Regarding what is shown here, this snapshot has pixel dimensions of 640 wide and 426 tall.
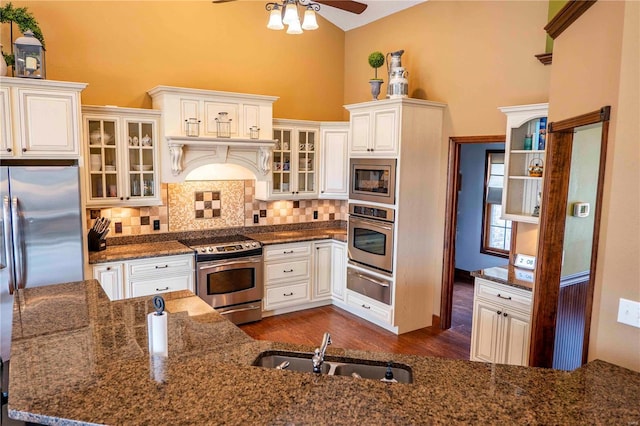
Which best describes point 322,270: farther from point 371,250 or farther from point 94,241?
point 94,241

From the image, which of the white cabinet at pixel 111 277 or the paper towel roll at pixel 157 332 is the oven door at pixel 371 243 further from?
the paper towel roll at pixel 157 332

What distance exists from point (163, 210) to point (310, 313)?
2.05 meters

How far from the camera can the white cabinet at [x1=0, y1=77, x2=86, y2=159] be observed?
11.1 feet

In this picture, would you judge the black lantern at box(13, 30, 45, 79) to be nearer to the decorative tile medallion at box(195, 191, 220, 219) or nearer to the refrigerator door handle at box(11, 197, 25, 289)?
the refrigerator door handle at box(11, 197, 25, 289)

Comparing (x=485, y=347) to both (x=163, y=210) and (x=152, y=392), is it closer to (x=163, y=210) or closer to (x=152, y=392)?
(x=152, y=392)

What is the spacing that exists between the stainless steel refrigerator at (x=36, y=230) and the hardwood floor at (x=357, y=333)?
6.31 ft

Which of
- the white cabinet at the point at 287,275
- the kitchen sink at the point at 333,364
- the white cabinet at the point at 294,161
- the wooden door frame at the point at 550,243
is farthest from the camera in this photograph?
the white cabinet at the point at 294,161

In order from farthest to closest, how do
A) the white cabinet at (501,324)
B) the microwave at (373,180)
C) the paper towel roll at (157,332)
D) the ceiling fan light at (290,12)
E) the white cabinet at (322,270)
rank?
the white cabinet at (322,270) < the microwave at (373,180) < the white cabinet at (501,324) < the ceiling fan light at (290,12) < the paper towel roll at (157,332)

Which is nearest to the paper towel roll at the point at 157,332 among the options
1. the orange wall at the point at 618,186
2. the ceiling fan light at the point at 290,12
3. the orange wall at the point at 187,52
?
the orange wall at the point at 618,186

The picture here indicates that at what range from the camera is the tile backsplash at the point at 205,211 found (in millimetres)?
4664

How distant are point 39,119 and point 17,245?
3.27 ft

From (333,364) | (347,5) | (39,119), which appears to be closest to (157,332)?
(333,364)

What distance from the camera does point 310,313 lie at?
5.26m

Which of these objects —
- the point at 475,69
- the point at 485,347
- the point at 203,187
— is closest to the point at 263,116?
the point at 203,187
